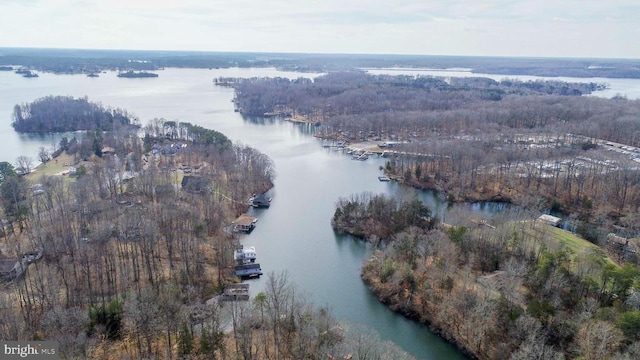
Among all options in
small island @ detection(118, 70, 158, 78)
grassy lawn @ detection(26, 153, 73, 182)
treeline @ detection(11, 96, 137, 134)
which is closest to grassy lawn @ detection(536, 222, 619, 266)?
grassy lawn @ detection(26, 153, 73, 182)

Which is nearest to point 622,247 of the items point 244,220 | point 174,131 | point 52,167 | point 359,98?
point 244,220

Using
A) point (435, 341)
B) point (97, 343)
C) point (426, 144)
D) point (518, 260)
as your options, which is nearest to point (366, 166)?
point (426, 144)

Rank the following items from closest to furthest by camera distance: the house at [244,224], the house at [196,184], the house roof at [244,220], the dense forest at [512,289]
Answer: the dense forest at [512,289], the house at [244,224], the house roof at [244,220], the house at [196,184]

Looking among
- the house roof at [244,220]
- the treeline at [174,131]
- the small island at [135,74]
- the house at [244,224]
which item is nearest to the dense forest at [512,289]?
the house at [244,224]

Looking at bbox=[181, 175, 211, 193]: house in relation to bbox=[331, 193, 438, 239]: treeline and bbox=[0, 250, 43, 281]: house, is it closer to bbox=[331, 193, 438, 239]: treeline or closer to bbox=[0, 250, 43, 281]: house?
bbox=[331, 193, 438, 239]: treeline

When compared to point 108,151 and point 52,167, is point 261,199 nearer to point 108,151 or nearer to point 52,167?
point 108,151

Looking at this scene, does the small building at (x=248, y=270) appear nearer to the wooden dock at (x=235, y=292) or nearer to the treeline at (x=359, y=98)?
the wooden dock at (x=235, y=292)
